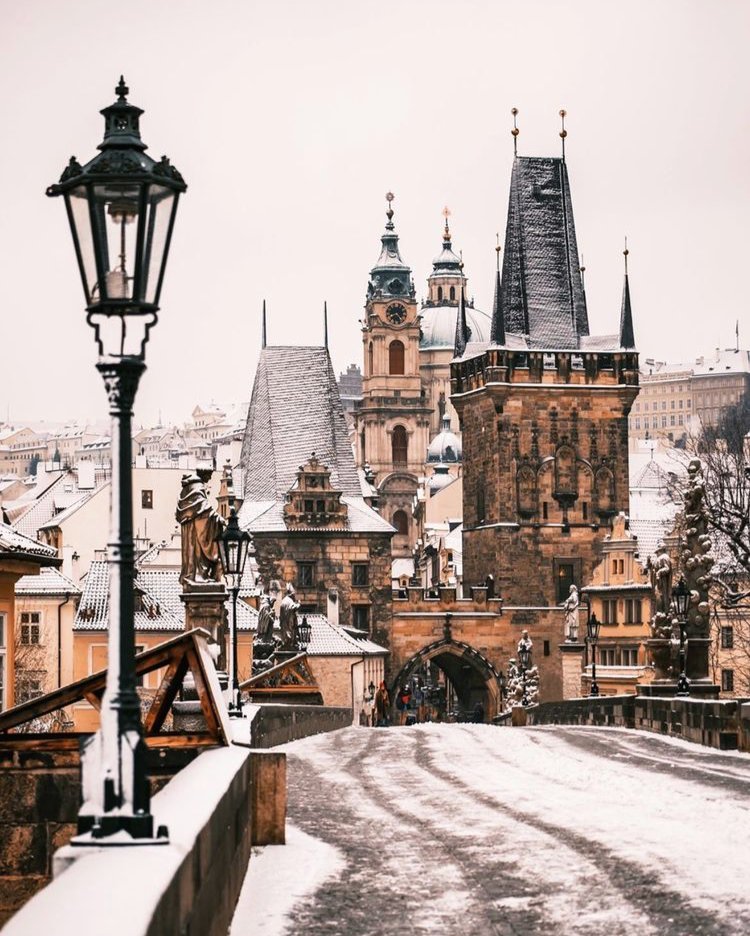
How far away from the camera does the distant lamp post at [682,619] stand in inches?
1457

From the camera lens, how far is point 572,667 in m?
103

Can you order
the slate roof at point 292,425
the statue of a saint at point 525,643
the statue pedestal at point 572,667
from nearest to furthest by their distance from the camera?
the statue of a saint at point 525,643 < the statue pedestal at point 572,667 < the slate roof at point 292,425

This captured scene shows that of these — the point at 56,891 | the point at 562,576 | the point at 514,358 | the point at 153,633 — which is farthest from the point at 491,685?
the point at 56,891

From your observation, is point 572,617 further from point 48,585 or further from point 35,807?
point 35,807

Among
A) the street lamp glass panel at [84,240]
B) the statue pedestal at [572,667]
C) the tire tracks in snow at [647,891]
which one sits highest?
the street lamp glass panel at [84,240]

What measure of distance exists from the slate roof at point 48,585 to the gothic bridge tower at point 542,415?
37.8m

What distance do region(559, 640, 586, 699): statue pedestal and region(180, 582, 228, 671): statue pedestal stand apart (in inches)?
2751

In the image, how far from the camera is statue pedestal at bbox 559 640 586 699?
10150 centimetres

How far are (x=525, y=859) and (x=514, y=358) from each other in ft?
327

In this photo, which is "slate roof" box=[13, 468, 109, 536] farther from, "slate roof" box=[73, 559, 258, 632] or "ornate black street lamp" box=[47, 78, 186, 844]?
"ornate black street lamp" box=[47, 78, 186, 844]

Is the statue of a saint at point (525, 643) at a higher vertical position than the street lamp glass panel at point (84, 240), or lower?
lower

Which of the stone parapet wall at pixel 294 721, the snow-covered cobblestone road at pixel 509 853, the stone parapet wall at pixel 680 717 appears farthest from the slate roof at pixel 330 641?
the snow-covered cobblestone road at pixel 509 853

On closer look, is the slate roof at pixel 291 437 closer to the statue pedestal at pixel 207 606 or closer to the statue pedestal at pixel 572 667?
the statue pedestal at pixel 572 667

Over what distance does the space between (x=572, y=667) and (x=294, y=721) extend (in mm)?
64894
